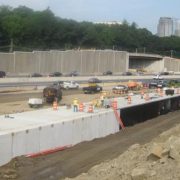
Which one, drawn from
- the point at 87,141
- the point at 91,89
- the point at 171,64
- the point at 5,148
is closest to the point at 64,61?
the point at 91,89

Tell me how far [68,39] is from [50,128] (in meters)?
136

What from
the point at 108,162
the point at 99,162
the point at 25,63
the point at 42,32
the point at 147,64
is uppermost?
the point at 42,32

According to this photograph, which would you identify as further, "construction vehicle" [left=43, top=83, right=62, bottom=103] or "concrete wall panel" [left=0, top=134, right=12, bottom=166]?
"construction vehicle" [left=43, top=83, right=62, bottom=103]

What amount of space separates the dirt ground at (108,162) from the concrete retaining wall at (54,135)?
445mm

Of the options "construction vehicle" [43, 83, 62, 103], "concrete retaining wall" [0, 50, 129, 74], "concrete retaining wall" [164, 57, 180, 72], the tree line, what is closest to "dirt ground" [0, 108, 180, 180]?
"construction vehicle" [43, 83, 62, 103]

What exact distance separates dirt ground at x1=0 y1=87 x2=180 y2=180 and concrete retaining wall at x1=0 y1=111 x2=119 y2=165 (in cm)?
45

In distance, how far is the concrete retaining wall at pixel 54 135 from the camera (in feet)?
70.5

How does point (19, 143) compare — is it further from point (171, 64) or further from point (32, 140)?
point (171, 64)

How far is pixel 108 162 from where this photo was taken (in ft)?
67.9

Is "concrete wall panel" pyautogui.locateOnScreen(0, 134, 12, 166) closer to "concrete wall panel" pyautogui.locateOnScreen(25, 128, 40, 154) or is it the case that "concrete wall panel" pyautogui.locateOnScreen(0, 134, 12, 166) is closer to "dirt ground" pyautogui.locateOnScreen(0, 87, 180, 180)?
"dirt ground" pyautogui.locateOnScreen(0, 87, 180, 180)

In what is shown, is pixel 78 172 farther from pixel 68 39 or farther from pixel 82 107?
pixel 68 39

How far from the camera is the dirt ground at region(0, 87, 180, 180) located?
1553 cm

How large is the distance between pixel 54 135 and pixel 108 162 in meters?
4.99

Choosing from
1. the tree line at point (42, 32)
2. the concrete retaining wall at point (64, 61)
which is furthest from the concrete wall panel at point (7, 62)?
the tree line at point (42, 32)
